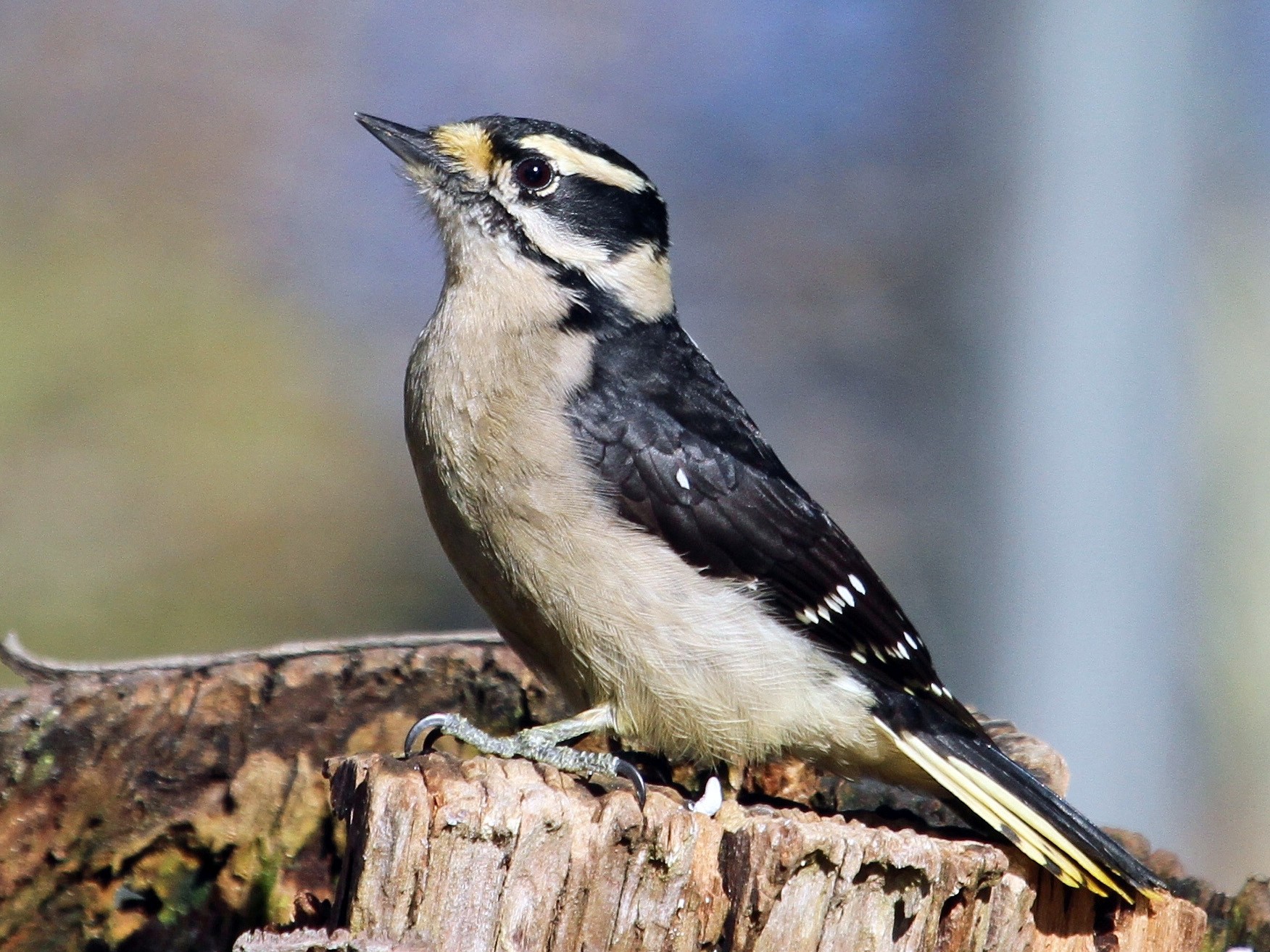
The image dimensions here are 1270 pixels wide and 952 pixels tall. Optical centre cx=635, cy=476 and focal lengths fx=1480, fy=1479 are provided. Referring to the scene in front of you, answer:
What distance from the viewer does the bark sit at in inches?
138

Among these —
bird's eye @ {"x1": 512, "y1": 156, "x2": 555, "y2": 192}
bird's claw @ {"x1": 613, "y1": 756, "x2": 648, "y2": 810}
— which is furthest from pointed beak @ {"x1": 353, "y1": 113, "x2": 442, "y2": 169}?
bird's claw @ {"x1": 613, "y1": 756, "x2": 648, "y2": 810}

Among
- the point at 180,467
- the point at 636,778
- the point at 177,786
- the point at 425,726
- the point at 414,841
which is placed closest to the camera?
the point at 414,841

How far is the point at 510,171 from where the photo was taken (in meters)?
4.71

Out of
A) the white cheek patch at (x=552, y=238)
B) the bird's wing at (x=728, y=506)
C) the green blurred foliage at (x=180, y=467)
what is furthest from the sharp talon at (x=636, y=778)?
the green blurred foliage at (x=180, y=467)

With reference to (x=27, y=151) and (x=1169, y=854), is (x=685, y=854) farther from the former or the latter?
(x=27, y=151)

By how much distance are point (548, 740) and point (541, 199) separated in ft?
5.59

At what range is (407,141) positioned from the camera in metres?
4.85

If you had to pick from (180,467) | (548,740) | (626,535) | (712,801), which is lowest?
(712,801)

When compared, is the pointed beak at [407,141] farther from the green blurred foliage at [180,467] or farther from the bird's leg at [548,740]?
the green blurred foliage at [180,467]

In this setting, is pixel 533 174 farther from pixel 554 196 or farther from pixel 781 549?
pixel 781 549

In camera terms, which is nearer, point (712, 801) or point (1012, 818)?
point (712, 801)

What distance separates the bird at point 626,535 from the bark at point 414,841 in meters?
0.24

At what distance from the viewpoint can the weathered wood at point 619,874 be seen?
346cm

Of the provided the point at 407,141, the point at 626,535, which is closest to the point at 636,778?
the point at 626,535
